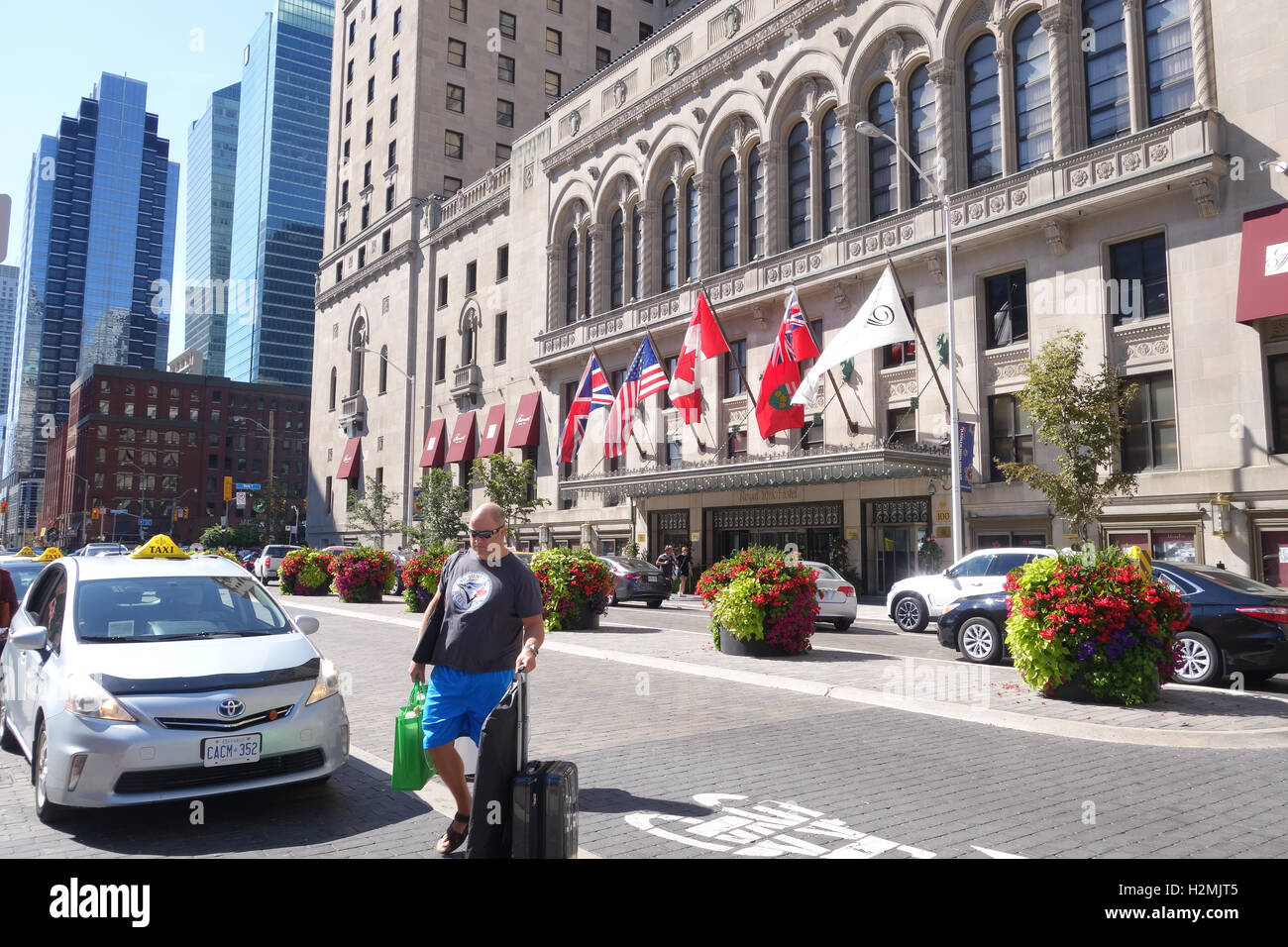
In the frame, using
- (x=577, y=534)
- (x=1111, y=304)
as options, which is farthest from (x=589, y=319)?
(x=1111, y=304)

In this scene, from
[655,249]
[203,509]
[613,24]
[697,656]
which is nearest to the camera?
[697,656]

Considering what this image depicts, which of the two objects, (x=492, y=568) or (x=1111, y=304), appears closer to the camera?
(x=492, y=568)

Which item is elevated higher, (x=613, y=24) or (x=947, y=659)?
(x=613, y=24)

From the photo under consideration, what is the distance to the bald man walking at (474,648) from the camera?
5305 mm

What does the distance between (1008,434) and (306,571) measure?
76.9ft

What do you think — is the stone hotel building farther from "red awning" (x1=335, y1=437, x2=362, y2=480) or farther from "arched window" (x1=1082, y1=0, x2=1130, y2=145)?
"red awning" (x1=335, y1=437, x2=362, y2=480)

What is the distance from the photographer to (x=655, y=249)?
41469 mm

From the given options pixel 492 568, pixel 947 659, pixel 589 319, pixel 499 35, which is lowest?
pixel 947 659

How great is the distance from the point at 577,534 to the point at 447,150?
96.1 ft

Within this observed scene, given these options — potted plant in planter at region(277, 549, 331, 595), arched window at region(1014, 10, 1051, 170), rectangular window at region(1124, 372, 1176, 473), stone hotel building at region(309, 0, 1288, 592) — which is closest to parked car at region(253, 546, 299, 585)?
potted plant in planter at region(277, 549, 331, 595)

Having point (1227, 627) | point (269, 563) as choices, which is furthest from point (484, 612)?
point (269, 563)

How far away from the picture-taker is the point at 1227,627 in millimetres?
11336

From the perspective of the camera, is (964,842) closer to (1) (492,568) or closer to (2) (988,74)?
(1) (492,568)

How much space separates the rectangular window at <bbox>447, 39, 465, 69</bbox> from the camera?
57438 millimetres
